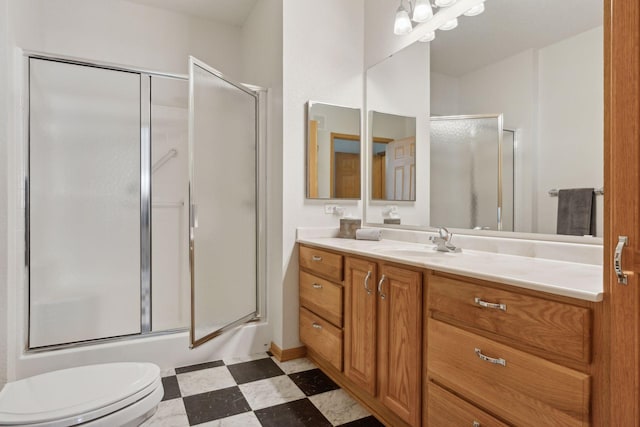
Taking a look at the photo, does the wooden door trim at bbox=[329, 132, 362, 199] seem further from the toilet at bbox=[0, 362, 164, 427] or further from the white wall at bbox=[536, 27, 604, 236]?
the toilet at bbox=[0, 362, 164, 427]

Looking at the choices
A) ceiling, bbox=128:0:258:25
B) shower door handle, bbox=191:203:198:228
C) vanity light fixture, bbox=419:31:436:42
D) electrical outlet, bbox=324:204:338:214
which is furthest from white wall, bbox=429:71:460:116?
ceiling, bbox=128:0:258:25

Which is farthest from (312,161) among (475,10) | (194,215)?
(475,10)

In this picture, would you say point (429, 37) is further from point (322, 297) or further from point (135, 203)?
point (135, 203)

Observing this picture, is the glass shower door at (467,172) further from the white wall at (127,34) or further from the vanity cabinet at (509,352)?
the white wall at (127,34)

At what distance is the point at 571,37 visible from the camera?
4.60 feet

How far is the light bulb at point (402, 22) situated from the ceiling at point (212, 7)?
3.94ft

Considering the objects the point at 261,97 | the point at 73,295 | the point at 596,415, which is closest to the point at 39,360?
the point at 73,295

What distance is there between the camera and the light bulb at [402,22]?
2160mm

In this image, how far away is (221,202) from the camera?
7.37 feet

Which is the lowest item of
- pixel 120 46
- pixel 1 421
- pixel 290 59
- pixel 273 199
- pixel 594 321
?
pixel 1 421

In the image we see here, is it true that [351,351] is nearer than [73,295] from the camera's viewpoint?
Yes

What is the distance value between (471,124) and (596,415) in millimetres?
1386

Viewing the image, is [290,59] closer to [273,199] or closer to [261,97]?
[261,97]

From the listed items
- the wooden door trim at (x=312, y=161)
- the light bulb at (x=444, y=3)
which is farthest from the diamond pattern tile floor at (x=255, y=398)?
the light bulb at (x=444, y=3)
